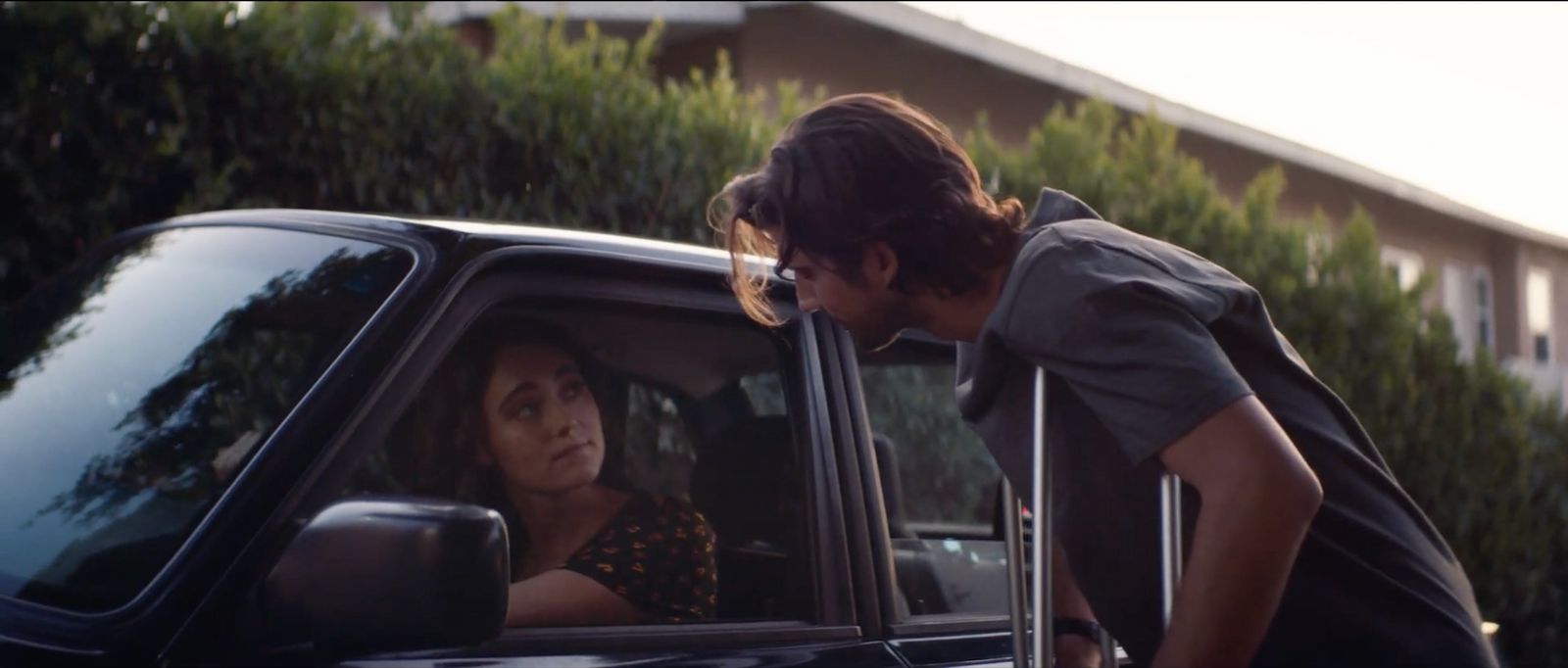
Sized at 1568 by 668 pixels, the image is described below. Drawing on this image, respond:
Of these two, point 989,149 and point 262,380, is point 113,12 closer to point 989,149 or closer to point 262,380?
point 262,380

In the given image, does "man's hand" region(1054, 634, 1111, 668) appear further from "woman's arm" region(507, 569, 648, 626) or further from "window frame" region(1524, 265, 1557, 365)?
"window frame" region(1524, 265, 1557, 365)

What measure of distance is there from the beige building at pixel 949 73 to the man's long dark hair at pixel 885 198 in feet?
23.2

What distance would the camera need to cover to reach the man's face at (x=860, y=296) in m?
2.22

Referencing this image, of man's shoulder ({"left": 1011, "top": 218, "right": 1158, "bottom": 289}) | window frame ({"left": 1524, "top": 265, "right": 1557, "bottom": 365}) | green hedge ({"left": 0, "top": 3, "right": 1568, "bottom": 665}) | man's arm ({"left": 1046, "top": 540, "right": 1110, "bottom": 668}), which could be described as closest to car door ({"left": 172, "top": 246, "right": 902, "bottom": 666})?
man's arm ({"left": 1046, "top": 540, "right": 1110, "bottom": 668})

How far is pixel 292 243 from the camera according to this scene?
2686 millimetres

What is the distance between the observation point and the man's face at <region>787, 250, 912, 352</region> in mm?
2223

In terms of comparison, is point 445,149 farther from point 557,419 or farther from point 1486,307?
point 1486,307

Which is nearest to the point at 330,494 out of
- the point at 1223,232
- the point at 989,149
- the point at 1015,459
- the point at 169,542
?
the point at 169,542

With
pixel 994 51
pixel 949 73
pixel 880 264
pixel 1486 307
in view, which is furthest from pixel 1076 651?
pixel 1486 307

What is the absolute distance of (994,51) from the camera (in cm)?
1579

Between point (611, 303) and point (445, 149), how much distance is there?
137 inches

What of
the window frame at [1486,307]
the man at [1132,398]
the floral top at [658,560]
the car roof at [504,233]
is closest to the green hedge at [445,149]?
the car roof at [504,233]

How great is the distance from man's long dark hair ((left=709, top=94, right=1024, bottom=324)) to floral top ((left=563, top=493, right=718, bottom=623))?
2.22 feet

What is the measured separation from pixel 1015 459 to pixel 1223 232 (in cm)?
670
